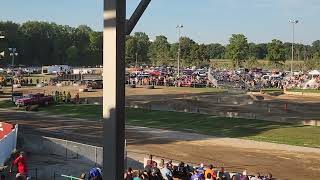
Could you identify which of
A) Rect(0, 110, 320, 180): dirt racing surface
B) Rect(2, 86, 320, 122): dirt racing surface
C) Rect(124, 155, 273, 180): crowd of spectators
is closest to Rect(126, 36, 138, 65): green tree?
Rect(2, 86, 320, 122): dirt racing surface

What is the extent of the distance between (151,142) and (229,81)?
5137 centimetres

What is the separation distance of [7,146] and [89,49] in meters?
162

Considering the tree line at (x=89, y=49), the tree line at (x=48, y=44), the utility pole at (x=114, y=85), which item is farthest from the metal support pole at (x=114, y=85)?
the tree line at (x=48, y=44)

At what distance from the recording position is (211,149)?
27.5m

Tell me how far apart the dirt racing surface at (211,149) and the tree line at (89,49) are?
94.9m

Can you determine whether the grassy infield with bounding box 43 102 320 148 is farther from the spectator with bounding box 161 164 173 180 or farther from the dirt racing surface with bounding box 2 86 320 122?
the spectator with bounding box 161 164 173 180

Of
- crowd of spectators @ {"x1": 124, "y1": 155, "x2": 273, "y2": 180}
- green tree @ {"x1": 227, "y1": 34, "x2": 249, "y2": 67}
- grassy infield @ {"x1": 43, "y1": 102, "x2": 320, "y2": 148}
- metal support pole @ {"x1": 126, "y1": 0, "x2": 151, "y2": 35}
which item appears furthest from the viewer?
green tree @ {"x1": 227, "y1": 34, "x2": 249, "y2": 67}

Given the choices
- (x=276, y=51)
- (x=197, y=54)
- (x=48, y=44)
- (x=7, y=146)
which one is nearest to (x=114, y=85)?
(x=7, y=146)

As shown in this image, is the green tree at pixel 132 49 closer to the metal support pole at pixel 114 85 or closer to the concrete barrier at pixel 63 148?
the concrete barrier at pixel 63 148

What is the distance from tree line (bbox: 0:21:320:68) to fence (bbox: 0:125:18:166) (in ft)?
350

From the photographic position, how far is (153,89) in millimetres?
67438

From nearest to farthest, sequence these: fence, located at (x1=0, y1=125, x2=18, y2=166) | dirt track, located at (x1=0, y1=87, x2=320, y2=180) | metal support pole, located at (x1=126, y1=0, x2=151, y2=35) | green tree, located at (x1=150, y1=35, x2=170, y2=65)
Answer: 1. metal support pole, located at (x1=126, y1=0, x2=151, y2=35)
2. fence, located at (x1=0, y1=125, x2=18, y2=166)
3. dirt track, located at (x1=0, y1=87, x2=320, y2=180)
4. green tree, located at (x1=150, y1=35, x2=170, y2=65)

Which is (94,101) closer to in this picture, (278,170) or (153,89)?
(153,89)

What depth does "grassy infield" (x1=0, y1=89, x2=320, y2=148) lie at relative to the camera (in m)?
31.7
